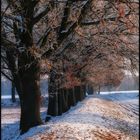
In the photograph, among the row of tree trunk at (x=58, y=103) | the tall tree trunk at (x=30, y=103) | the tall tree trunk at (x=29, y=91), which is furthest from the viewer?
the row of tree trunk at (x=58, y=103)

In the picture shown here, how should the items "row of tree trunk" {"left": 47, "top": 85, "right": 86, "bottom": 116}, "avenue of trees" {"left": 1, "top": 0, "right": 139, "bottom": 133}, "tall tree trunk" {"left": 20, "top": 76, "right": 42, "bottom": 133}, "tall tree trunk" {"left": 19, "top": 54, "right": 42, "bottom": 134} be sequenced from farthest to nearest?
"row of tree trunk" {"left": 47, "top": 85, "right": 86, "bottom": 116}
"tall tree trunk" {"left": 20, "top": 76, "right": 42, "bottom": 133}
"tall tree trunk" {"left": 19, "top": 54, "right": 42, "bottom": 134}
"avenue of trees" {"left": 1, "top": 0, "right": 139, "bottom": 133}

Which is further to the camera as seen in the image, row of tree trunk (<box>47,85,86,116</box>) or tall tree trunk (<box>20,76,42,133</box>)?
row of tree trunk (<box>47,85,86,116</box>)

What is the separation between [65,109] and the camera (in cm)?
3391

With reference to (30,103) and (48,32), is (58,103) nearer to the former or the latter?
(30,103)

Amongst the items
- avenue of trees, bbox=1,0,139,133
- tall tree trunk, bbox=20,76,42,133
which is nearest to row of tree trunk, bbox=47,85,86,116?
avenue of trees, bbox=1,0,139,133

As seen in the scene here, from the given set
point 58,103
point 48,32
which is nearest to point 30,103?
point 48,32

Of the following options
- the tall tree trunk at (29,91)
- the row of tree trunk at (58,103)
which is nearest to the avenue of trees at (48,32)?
the tall tree trunk at (29,91)

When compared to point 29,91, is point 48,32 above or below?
above

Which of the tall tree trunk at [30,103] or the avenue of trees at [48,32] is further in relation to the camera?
the tall tree trunk at [30,103]

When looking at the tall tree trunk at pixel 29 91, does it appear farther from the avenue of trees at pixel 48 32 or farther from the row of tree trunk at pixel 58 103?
the row of tree trunk at pixel 58 103

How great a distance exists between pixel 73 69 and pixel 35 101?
11150 millimetres

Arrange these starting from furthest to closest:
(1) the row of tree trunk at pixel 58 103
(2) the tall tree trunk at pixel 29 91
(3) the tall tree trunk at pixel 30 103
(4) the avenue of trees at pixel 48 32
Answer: (1) the row of tree trunk at pixel 58 103 → (3) the tall tree trunk at pixel 30 103 → (2) the tall tree trunk at pixel 29 91 → (4) the avenue of trees at pixel 48 32

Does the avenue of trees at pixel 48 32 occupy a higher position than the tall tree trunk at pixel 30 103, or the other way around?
the avenue of trees at pixel 48 32

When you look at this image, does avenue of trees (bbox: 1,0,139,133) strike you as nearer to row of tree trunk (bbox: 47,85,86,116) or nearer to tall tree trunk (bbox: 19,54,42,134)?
tall tree trunk (bbox: 19,54,42,134)
